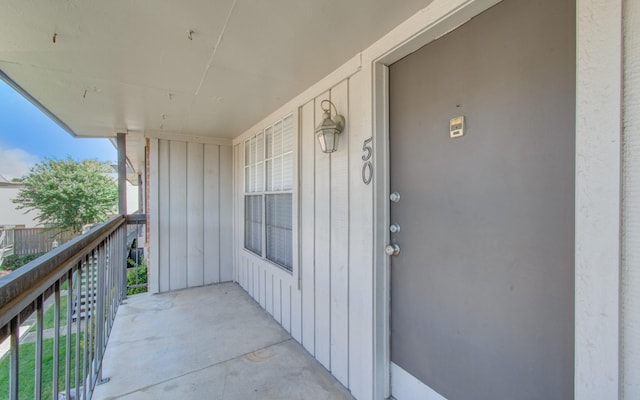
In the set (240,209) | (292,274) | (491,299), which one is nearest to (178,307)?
(240,209)

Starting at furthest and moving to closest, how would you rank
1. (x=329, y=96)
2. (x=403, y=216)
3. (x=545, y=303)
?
(x=329, y=96) → (x=403, y=216) → (x=545, y=303)

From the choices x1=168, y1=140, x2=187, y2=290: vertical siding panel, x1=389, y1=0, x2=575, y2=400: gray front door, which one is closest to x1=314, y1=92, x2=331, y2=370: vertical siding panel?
x1=389, y1=0, x2=575, y2=400: gray front door

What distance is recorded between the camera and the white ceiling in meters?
1.44

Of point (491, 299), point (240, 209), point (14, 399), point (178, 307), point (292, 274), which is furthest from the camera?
point (240, 209)

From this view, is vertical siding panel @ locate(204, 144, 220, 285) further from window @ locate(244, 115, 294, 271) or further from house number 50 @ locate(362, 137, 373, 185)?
house number 50 @ locate(362, 137, 373, 185)

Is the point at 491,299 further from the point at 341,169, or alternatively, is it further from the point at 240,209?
the point at 240,209

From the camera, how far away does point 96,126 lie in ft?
12.1

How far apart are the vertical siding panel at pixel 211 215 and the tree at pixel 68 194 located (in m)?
6.95

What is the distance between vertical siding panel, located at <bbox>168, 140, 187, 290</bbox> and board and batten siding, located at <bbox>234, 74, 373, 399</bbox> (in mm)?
2094

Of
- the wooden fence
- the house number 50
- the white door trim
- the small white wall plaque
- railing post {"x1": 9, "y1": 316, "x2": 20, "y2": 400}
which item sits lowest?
the white door trim

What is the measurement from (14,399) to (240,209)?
3.65 metres

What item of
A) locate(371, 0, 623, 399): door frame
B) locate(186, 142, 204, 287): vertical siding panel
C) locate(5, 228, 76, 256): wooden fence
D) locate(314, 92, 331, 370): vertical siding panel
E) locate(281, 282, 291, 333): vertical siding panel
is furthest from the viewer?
locate(186, 142, 204, 287): vertical siding panel

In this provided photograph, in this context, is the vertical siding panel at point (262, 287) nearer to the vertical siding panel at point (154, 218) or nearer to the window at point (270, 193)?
the window at point (270, 193)
